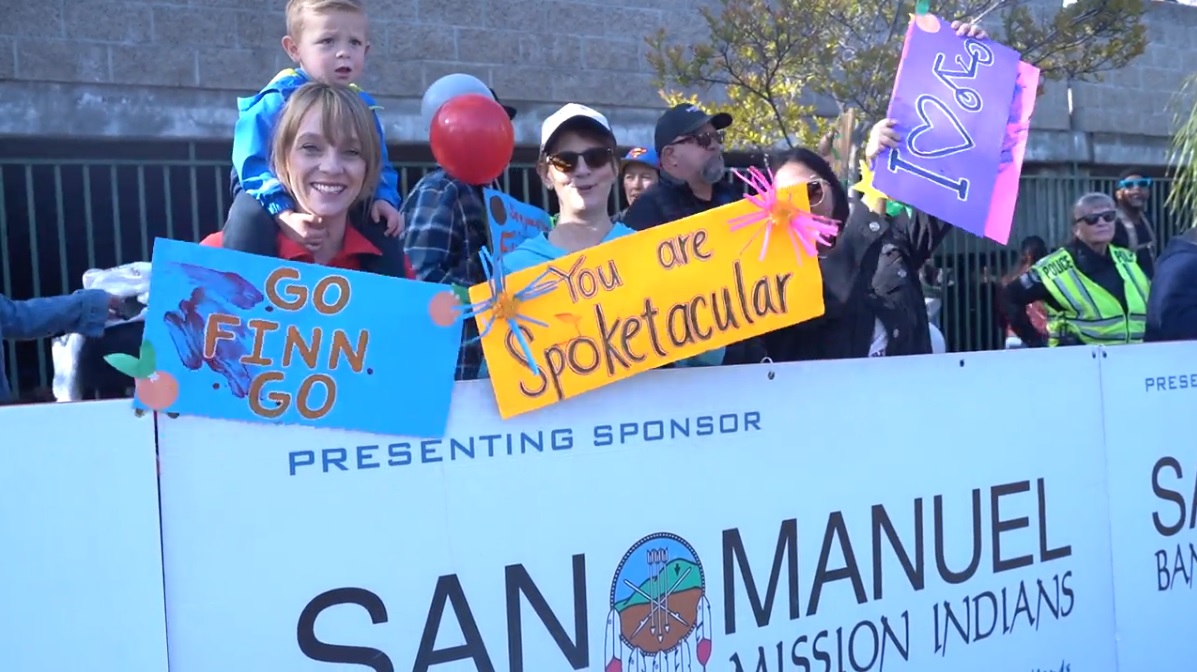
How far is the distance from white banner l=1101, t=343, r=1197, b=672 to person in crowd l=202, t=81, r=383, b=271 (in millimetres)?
2400

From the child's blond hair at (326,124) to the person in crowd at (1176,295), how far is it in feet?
11.8

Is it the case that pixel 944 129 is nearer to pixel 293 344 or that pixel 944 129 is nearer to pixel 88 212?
pixel 293 344

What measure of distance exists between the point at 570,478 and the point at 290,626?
68 centimetres

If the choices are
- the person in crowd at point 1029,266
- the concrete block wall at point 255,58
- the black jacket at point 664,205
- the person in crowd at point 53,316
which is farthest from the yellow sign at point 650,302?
the person in crowd at point 1029,266

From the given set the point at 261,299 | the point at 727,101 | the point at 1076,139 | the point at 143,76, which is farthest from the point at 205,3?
the point at 1076,139

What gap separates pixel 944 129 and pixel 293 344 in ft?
7.58

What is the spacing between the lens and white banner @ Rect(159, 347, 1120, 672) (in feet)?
7.29

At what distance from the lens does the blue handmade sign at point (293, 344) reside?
2176mm

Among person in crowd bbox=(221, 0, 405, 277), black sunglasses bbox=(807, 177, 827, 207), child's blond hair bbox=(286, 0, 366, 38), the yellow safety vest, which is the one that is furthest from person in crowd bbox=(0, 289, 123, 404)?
the yellow safety vest

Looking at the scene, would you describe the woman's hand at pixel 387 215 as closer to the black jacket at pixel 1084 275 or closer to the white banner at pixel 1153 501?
the white banner at pixel 1153 501

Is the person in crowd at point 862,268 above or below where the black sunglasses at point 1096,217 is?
below

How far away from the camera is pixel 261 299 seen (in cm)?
227

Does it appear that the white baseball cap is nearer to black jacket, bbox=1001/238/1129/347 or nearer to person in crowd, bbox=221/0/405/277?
person in crowd, bbox=221/0/405/277

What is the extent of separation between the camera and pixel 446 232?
3.45 metres
